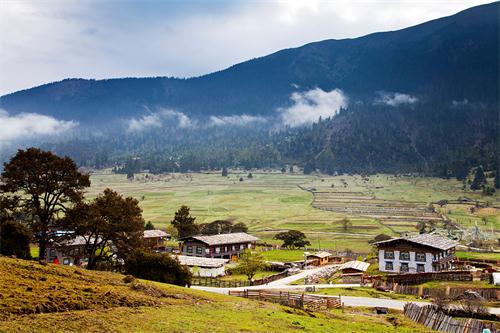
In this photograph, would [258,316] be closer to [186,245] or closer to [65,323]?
[65,323]

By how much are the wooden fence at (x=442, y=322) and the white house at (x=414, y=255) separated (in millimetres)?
36749

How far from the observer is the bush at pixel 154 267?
45.9 metres

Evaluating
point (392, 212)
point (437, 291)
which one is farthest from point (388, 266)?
point (392, 212)

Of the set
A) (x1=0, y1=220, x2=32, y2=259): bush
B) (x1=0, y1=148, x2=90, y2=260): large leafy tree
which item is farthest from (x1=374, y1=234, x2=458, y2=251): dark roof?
(x1=0, y1=220, x2=32, y2=259): bush

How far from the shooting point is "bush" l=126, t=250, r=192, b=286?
151 feet

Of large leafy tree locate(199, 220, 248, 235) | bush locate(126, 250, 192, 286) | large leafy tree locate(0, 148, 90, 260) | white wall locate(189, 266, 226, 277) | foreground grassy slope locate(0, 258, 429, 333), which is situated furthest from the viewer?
large leafy tree locate(199, 220, 248, 235)

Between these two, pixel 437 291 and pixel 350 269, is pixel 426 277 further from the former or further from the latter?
pixel 350 269

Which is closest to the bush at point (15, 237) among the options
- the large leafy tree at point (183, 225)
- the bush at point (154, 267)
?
the bush at point (154, 267)

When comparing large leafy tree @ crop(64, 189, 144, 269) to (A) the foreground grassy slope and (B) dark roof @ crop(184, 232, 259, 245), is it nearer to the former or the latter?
(A) the foreground grassy slope

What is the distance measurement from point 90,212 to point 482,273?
51.0 meters

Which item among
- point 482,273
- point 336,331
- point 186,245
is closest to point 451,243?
point 482,273

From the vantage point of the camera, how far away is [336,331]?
30406 mm

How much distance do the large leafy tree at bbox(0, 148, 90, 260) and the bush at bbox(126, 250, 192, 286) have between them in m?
9.35

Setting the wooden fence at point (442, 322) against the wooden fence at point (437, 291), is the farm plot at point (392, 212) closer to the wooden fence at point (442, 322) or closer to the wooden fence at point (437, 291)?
the wooden fence at point (437, 291)
